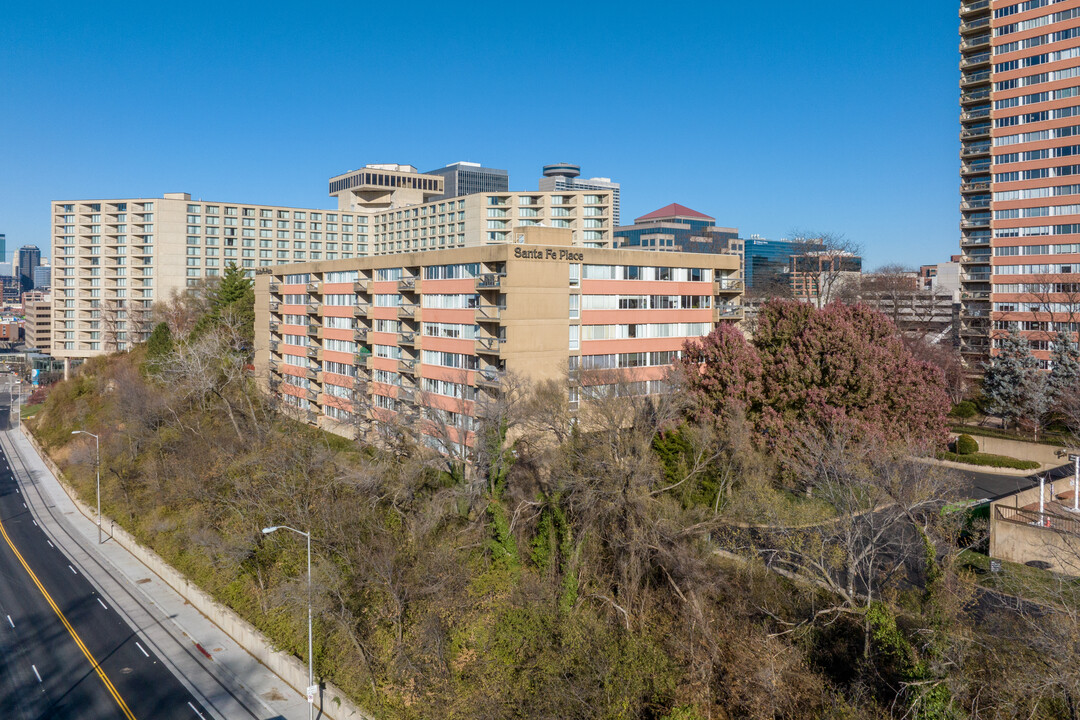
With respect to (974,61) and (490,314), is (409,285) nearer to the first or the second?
(490,314)

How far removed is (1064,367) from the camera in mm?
56594

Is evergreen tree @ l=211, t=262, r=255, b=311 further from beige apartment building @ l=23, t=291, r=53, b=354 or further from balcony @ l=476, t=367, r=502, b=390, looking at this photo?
beige apartment building @ l=23, t=291, r=53, b=354

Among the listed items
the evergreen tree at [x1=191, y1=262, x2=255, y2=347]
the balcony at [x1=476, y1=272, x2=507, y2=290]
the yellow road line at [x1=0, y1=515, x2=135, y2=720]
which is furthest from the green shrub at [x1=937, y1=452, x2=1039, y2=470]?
the evergreen tree at [x1=191, y1=262, x2=255, y2=347]

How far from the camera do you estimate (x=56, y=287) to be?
11650 cm

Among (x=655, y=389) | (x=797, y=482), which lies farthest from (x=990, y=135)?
(x=797, y=482)

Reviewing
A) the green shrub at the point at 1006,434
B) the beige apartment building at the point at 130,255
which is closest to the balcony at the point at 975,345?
the green shrub at the point at 1006,434

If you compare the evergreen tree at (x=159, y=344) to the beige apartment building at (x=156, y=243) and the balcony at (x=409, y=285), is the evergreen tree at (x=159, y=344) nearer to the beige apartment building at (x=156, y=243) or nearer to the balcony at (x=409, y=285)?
the beige apartment building at (x=156, y=243)

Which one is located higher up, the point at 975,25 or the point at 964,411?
the point at 975,25

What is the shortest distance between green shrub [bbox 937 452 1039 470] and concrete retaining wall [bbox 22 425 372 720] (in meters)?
38.7

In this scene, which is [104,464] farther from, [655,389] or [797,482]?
[797,482]

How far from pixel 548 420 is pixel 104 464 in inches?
1648

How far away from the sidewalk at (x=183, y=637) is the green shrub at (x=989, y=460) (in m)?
41.4

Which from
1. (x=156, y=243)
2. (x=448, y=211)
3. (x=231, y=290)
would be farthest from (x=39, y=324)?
(x=231, y=290)

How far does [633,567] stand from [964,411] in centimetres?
4206
